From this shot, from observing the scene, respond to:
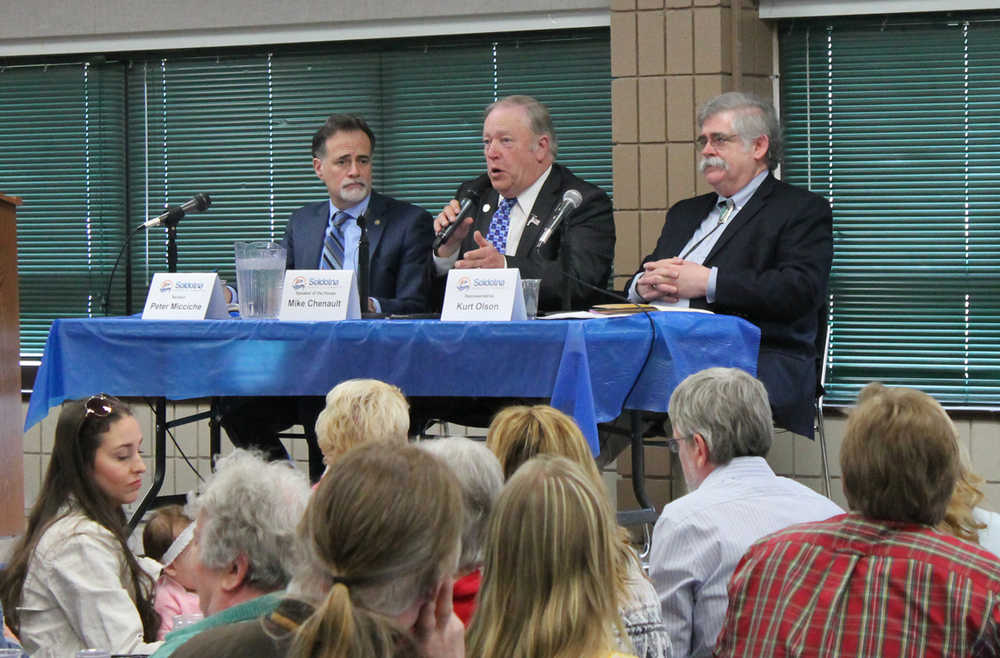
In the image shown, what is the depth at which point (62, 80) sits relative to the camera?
256 inches

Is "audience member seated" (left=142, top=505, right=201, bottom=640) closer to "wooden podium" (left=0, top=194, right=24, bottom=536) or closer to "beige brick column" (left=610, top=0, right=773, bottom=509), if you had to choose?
"wooden podium" (left=0, top=194, right=24, bottom=536)

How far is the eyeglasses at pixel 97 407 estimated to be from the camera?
8.46 ft

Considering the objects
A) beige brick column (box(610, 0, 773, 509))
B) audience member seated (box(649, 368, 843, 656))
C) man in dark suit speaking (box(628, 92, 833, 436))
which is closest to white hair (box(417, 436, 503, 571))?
audience member seated (box(649, 368, 843, 656))

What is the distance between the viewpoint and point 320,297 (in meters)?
3.99

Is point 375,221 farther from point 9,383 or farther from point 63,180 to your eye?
point 63,180

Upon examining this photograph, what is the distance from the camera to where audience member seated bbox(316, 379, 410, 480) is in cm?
276

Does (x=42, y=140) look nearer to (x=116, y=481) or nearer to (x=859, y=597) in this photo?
(x=116, y=481)

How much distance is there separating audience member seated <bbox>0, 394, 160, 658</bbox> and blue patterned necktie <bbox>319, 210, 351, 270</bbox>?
2299mm

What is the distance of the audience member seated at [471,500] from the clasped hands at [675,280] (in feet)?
7.57

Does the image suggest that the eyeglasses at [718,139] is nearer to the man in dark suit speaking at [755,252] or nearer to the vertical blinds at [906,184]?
the man in dark suit speaking at [755,252]

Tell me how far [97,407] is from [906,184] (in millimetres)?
3651

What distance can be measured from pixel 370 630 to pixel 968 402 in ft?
14.6

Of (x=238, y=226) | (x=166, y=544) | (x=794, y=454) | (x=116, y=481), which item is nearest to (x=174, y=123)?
(x=238, y=226)

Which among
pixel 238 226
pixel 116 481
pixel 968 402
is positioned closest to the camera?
pixel 116 481
